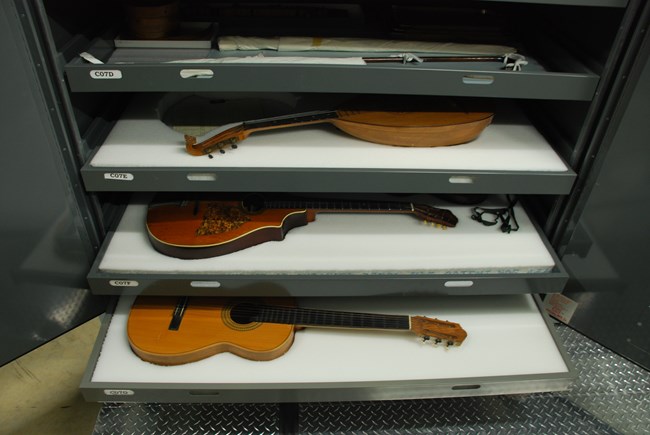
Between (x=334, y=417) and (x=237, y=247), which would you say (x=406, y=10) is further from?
(x=334, y=417)

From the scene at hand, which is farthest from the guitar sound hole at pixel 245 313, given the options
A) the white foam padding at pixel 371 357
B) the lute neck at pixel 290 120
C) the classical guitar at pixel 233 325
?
the lute neck at pixel 290 120

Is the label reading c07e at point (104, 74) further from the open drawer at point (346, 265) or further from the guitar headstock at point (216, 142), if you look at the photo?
the open drawer at point (346, 265)

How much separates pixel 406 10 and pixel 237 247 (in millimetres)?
837

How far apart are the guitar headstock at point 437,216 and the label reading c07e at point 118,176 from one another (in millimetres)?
792

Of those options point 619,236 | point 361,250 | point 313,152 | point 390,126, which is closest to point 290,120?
point 313,152

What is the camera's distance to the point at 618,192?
1.30 metres

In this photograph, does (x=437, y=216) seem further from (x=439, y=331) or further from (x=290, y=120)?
(x=290, y=120)

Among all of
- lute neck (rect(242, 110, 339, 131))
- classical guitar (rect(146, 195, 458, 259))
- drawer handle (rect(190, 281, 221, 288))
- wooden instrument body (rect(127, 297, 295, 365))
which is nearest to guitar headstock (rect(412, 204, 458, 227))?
classical guitar (rect(146, 195, 458, 259))

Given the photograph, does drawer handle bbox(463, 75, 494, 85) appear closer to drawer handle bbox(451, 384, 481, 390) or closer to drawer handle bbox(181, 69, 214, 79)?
drawer handle bbox(181, 69, 214, 79)

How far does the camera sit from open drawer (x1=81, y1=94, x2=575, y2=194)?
4.09 feet

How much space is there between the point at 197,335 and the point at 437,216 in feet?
2.47

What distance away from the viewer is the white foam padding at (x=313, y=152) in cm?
128

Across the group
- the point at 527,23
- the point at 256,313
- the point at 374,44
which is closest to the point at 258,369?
the point at 256,313

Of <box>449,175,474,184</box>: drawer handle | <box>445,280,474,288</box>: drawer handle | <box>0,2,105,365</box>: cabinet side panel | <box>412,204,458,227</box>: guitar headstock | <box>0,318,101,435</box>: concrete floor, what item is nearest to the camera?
<box>0,2,105,365</box>: cabinet side panel
